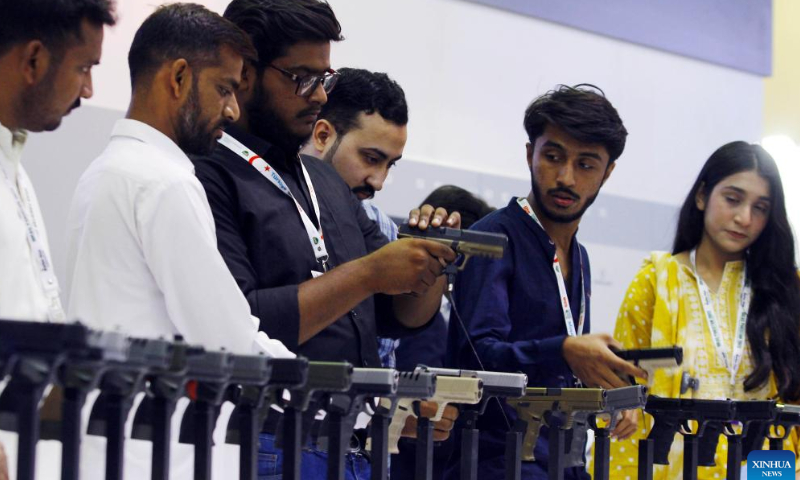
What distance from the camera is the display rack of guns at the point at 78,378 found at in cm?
132

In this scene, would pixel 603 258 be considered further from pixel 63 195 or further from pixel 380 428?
pixel 380 428

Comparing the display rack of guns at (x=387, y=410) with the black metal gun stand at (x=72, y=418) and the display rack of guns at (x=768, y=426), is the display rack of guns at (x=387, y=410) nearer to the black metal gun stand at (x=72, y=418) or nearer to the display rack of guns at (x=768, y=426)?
the black metal gun stand at (x=72, y=418)

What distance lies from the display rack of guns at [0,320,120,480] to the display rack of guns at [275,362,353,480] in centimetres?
41

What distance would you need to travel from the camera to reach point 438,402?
1947 millimetres

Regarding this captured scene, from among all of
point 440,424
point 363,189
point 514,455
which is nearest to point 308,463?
point 440,424

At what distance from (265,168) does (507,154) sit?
3060 mm

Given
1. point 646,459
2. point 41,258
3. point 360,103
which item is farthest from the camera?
point 360,103

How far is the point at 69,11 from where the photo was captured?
5.94ft

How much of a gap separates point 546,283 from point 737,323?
27.3 inches

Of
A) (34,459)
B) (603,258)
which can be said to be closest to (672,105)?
(603,258)

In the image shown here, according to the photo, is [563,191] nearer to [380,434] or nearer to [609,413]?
[609,413]

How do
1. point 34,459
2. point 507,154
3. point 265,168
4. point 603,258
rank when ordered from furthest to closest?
point 603,258, point 507,154, point 265,168, point 34,459

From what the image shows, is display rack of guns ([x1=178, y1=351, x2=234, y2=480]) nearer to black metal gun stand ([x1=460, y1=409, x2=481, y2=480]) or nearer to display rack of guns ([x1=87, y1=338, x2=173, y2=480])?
display rack of guns ([x1=87, y1=338, x2=173, y2=480])

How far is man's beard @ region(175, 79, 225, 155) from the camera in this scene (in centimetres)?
206
